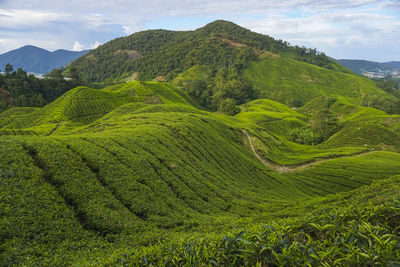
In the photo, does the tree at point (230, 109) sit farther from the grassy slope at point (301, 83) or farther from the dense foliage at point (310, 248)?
the dense foliage at point (310, 248)

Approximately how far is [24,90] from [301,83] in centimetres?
18652

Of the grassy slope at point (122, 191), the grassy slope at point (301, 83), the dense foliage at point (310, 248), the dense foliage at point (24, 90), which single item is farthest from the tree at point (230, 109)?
the dense foliage at point (310, 248)

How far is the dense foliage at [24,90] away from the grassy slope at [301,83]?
5322 inches

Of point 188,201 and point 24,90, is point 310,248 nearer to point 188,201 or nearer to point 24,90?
point 188,201

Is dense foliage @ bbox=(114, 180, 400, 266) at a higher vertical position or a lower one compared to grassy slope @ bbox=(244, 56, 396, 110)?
lower

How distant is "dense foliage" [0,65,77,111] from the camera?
105 metres

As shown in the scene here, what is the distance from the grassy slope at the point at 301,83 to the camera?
6289 inches

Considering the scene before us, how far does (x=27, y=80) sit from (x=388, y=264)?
152 meters

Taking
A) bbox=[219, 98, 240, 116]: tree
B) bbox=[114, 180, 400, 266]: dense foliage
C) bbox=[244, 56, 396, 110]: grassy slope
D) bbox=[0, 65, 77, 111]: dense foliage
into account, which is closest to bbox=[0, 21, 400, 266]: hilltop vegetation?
bbox=[114, 180, 400, 266]: dense foliage

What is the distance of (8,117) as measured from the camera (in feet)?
255

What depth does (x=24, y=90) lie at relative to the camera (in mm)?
111875

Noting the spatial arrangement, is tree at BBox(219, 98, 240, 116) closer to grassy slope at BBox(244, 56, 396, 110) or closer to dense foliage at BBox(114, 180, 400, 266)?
grassy slope at BBox(244, 56, 396, 110)

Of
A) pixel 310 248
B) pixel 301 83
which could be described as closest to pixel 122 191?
pixel 310 248

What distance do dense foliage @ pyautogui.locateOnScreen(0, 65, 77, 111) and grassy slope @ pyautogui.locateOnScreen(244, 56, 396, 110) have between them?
135 meters
